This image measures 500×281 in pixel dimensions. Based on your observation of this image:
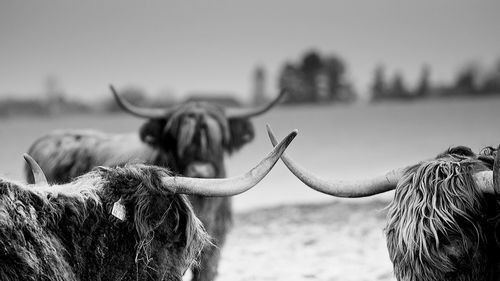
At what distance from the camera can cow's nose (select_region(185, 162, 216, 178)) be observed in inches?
191

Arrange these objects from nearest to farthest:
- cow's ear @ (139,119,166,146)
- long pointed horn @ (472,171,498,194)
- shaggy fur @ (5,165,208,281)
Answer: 1. shaggy fur @ (5,165,208,281)
2. long pointed horn @ (472,171,498,194)
3. cow's ear @ (139,119,166,146)

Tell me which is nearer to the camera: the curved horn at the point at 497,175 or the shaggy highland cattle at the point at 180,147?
the curved horn at the point at 497,175

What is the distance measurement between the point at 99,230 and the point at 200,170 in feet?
7.48

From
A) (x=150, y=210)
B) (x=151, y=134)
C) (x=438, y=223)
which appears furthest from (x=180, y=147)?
(x=438, y=223)

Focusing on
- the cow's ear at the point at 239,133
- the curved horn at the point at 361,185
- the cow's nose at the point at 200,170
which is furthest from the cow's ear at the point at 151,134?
the curved horn at the point at 361,185

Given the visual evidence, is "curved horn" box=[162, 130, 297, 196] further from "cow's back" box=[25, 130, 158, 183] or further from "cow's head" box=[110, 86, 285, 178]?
"cow's back" box=[25, 130, 158, 183]

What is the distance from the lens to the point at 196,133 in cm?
510

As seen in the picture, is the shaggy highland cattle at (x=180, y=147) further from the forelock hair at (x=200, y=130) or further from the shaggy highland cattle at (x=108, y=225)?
the shaggy highland cattle at (x=108, y=225)

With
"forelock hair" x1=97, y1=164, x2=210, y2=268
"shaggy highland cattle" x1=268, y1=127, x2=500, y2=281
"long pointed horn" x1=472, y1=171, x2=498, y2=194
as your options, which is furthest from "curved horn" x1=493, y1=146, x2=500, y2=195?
"forelock hair" x1=97, y1=164, x2=210, y2=268

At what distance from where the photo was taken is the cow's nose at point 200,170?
484cm

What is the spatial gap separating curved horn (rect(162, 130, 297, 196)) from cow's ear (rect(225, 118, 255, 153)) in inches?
118

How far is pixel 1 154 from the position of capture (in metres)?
12.8

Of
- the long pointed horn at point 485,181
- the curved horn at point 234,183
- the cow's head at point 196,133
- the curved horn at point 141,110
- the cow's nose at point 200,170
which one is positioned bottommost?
the cow's nose at point 200,170

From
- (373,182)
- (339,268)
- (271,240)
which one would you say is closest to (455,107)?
(271,240)
